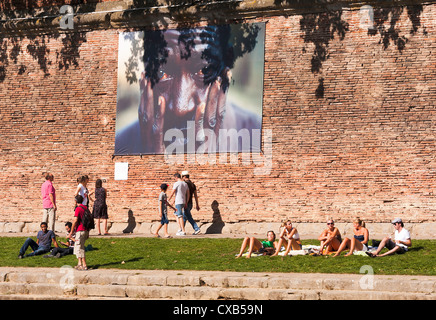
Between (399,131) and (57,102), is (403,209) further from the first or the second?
(57,102)

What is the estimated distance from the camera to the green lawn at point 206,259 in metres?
13.3

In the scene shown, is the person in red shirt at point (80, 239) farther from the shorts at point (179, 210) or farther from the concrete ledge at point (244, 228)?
the concrete ledge at point (244, 228)

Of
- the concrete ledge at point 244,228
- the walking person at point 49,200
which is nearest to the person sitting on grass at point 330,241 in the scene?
the concrete ledge at point 244,228

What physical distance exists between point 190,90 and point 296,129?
340cm

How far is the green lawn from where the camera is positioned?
1328cm

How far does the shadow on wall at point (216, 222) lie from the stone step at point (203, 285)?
6.88 metres

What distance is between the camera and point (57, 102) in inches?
881

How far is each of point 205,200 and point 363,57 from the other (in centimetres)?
599

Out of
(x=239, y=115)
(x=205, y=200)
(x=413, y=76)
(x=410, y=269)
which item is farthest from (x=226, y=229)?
(x=410, y=269)

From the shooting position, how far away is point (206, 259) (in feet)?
48.5

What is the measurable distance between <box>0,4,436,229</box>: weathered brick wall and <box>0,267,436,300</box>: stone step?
7.19m

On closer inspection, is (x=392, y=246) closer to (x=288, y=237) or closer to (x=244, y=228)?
(x=288, y=237)

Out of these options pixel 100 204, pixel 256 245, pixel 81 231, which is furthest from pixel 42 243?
pixel 256 245

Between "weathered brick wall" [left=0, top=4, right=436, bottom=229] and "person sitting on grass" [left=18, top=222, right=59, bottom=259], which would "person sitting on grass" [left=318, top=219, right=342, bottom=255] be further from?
"person sitting on grass" [left=18, top=222, right=59, bottom=259]
